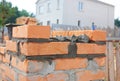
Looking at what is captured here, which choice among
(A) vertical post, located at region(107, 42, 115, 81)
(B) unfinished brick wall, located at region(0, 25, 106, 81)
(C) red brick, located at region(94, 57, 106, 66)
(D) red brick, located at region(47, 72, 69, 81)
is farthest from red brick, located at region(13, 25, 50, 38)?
(A) vertical post, located at region(107, 42, 115, 81)

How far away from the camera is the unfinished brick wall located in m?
1.80

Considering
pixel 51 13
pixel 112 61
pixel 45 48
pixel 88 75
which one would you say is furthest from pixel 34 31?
pixel 51 13

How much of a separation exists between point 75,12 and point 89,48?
98.0 ft

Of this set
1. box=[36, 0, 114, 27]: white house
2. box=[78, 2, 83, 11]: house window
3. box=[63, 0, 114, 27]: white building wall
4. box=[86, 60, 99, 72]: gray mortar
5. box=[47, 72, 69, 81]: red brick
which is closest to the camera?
box=[47, 72, 69, 81]: red brick

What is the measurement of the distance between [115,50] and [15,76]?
2.85m

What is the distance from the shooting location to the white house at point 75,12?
98.7 ft

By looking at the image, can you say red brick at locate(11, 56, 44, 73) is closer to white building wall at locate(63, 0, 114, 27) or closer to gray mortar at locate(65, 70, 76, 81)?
gray mortar at locate(65, 70, 76, 81)

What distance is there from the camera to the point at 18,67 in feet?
6.60

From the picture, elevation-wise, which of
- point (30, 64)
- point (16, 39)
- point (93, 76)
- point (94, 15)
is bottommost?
point (93, 76)

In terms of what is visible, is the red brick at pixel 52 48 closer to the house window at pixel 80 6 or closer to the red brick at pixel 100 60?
the red brick at pixel 100 60

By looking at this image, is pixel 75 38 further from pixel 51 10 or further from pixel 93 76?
pixel 51 10

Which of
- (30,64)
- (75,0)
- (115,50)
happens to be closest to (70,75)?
(30,64)

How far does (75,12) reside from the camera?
3172 cm

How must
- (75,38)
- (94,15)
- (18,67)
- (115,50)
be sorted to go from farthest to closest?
(94,15) → (115,50) → (75,38) → (18,67)
